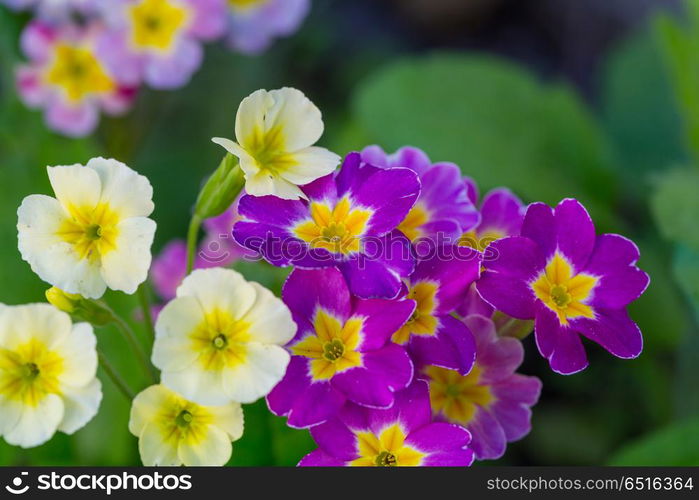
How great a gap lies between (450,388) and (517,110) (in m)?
1.04

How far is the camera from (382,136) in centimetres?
176

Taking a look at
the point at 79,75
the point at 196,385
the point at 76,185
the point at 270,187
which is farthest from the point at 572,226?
the point at 79,75

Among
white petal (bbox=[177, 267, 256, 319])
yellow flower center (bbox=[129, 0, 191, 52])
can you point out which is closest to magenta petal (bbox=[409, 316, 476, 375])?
white petal (bbox=[177, 267, 256, 319])

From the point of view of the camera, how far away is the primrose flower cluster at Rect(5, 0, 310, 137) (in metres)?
1.69

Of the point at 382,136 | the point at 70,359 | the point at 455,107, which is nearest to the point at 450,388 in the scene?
the point at 70,359

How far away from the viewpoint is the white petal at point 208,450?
0.93 meters

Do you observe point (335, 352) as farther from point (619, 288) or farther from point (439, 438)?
point (619, 288)

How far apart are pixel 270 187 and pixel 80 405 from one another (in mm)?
312

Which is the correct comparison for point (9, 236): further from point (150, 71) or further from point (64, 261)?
point (64, 261)

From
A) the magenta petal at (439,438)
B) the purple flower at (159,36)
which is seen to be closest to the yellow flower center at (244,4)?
the purple flower at (159,36)

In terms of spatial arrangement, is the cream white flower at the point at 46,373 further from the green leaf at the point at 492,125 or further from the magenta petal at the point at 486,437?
the green leaf at the point at 492,125

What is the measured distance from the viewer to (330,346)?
986 millimetres

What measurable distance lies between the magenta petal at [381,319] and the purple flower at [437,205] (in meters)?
0.14

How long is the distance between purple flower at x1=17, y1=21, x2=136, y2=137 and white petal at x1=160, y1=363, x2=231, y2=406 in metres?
1.05
